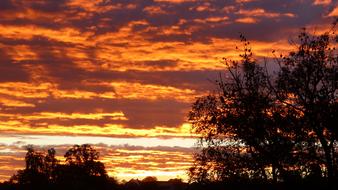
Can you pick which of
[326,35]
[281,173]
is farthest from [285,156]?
[326,35]

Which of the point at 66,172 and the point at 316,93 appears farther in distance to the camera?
the point at 66,172

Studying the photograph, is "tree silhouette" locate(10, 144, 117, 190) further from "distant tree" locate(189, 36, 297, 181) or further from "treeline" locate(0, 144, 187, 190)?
"distant tree" locate(189, 36, 297, 181)

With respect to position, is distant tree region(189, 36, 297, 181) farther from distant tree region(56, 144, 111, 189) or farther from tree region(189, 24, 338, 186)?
distant tree region(56, 144, 111, 189)

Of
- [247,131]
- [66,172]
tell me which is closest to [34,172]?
[66,172]

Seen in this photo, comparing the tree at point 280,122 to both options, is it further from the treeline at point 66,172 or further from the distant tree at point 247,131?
the treeline at point 66,172

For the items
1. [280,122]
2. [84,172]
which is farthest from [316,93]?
[84,172]

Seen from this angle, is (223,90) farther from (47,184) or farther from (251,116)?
(47,184)

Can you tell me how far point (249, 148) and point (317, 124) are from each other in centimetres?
476

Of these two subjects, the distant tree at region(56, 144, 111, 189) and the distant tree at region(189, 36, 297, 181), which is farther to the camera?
the distant tree at region(56, 144, 111, 189)

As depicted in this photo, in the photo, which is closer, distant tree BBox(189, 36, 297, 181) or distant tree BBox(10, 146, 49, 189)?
distant tree BBox(189, 36, 297, 181)

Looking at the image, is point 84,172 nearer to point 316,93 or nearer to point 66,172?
point 66,172

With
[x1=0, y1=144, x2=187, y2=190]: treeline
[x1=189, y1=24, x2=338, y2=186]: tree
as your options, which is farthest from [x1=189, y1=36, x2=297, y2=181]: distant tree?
[x1=0, y1=144, x2=187, y2=190]: treeline

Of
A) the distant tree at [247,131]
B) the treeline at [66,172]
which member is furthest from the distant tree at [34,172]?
the distant tree at [247,131]

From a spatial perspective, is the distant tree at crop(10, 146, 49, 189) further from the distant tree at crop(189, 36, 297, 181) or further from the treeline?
the distant tree at crop(189, 36, 297, 181)
